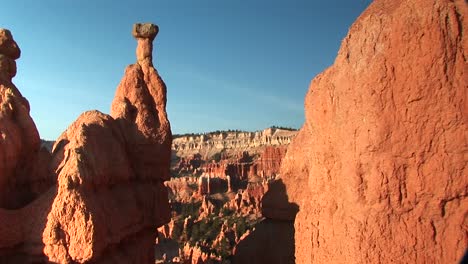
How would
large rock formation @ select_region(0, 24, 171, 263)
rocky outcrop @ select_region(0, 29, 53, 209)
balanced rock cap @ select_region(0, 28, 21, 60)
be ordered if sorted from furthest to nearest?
balanced rock cap @ select_region(0, 28, 21, 60)
rocky outcrop @ select_region(0, 29, 53, 209)
large rock formation @ select_region(0, 24, 171, 263)

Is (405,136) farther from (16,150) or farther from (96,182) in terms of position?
(16,150)

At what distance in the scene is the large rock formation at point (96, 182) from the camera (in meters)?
8.18

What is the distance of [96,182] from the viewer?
29.7 ft

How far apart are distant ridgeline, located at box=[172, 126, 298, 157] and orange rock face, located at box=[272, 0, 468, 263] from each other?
3814 inches

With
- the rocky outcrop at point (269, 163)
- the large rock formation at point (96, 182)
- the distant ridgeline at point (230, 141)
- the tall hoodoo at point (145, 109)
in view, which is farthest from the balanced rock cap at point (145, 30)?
Answer: the distant ridgeline at point (230, 141)

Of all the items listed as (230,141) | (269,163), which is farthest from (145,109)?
(230,141)

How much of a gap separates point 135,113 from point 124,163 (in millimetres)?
2464

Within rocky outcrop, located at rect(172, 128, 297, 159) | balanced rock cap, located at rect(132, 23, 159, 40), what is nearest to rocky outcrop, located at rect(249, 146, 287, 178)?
rocky outcrop, located at rect(172, 128, 297, 159)

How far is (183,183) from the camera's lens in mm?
67188

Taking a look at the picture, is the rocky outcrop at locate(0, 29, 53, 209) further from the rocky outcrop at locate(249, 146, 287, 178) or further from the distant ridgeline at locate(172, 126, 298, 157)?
the distant ridgeline at locate(172, 126, 298, 157)

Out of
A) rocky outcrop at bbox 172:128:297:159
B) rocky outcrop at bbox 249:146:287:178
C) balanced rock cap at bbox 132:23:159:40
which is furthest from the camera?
rocky outcrop at bbox 172:128:297:159

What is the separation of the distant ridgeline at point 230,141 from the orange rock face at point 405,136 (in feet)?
318

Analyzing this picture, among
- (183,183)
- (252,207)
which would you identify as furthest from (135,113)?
(183,183)

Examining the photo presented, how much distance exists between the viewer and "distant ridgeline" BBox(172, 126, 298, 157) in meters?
111
